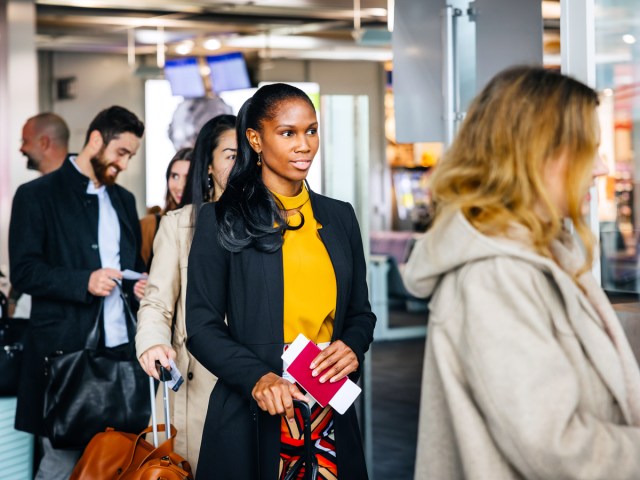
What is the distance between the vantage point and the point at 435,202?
183cm

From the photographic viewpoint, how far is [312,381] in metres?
2.33

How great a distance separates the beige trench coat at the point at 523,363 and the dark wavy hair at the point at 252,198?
0.75m

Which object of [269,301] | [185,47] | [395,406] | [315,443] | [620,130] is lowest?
[395,406]

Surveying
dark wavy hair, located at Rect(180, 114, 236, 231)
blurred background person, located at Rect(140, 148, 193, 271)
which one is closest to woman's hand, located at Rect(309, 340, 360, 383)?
dark wavy hair, located at Rect(180, 114, 236, 231)

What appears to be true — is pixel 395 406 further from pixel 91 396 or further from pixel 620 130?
pixel 91 396

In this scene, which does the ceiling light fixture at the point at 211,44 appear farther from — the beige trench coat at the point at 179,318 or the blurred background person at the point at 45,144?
the beige trench coat at the point at 179,318

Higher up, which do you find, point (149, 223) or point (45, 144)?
point (45, 144)

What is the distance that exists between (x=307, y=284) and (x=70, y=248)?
172 cm

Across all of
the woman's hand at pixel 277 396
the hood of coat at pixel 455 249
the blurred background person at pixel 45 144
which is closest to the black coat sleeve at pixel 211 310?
the woman's hand at pixel 277 396

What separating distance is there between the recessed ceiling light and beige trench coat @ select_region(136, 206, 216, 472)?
1049 centimetres

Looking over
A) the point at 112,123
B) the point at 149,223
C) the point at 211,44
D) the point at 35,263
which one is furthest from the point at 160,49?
the point at 35,263

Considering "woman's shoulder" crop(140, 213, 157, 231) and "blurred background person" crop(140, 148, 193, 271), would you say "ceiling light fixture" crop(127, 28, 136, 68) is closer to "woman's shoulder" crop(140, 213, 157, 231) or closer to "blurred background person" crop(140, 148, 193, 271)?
"woman's shoulder" crop(140, 213, 157, 231)

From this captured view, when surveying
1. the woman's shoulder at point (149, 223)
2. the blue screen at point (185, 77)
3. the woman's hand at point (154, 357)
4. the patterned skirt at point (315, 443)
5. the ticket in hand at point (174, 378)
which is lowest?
the patterned skirt at point (315, 443)

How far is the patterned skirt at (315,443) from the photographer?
2.43m
